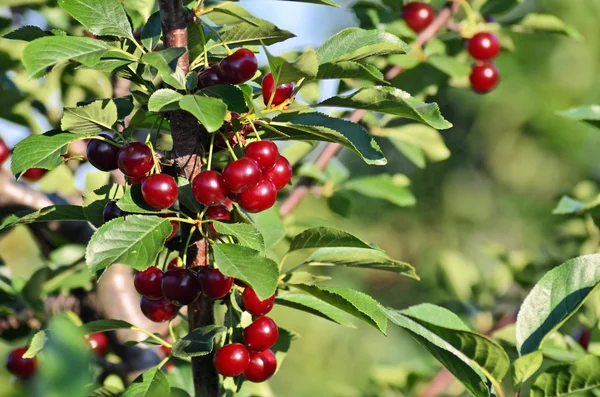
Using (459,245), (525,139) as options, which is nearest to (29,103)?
(459,245)

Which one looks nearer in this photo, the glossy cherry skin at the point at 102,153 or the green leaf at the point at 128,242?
the green leaf at the point at 128,242

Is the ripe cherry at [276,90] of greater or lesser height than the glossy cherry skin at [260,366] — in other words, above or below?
above

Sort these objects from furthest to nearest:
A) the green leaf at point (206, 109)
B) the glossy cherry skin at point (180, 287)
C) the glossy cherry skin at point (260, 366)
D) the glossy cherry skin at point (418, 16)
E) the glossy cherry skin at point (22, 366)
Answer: the glossy cherry skin at point (418, 16), the glossy cherry skin at point (22, 366), the glossy cherry skin at point (260, 366), the glossy cherry skin at point (180, 287), the green leaf at point (206, 109)

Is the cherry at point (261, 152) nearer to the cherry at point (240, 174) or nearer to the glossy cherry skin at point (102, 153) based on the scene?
the cherry at point (240, 174)

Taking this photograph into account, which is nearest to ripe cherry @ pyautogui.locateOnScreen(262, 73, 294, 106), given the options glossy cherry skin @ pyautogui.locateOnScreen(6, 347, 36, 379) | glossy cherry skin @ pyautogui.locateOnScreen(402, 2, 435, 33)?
glossy cherry skin @ pyautogui.locateOnScreen(6, 347, 36, 379)

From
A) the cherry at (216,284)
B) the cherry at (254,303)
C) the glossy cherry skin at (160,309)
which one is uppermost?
the cherry at (216,284)

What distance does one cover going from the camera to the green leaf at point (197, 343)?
0.75 metres

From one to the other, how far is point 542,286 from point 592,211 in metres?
0.50

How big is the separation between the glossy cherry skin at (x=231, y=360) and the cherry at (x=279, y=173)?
0.65ft

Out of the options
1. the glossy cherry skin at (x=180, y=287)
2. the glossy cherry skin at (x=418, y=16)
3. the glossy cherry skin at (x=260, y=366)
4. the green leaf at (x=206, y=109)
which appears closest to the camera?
the green leaf at (x=206, y=109)

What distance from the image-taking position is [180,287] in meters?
0.76

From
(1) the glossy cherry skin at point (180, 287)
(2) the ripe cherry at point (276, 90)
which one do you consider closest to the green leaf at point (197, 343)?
(1) the glossy cherry skin at point (180, 287)

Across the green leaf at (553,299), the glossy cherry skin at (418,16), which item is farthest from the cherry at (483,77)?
the green leaf at (553,299)

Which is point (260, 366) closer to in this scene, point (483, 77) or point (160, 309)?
point (160, 309)
